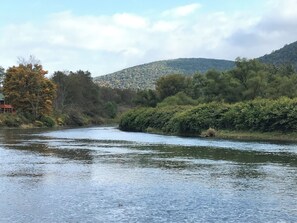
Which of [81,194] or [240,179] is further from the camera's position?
[240,179]

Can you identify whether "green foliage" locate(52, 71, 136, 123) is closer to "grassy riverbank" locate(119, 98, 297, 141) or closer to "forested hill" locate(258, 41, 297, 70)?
"grassy riverbank" locate(119, 98, 297, 141)

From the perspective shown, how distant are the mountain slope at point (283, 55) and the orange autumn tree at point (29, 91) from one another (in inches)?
3703

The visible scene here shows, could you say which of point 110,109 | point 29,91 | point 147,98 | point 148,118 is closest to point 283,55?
point 110,109

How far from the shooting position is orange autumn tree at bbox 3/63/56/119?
353 ft

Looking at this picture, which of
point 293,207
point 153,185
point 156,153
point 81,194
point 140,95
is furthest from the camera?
point 140,95

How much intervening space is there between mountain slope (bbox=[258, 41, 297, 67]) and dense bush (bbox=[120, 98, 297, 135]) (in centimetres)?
9642

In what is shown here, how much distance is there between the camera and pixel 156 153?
38.2 metres

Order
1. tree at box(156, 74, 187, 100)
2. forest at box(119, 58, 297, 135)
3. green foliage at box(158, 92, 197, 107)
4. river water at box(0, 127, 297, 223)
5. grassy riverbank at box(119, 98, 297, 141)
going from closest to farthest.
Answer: river water at box(0, 127, 297, 223), grassy riverbank at box(119, 98, 297, 141), forest at box(119, 58, 297, 135), green foliage at box(158, 92, 197, 107), tree at box(156, 74, 187, 100)

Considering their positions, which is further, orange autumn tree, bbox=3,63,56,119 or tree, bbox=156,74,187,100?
tree, bbox=156,74,187,100

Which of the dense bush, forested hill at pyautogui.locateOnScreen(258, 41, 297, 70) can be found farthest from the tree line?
forested hill at pyautogui.locateOnScreen(258, 41, 297, 70)

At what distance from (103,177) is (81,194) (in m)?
5.03

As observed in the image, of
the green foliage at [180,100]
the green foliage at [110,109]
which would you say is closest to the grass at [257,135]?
the green foliage at [180,100]

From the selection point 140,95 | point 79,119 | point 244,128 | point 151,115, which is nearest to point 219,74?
point 151,115

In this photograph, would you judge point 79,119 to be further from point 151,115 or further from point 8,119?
point 151,115
